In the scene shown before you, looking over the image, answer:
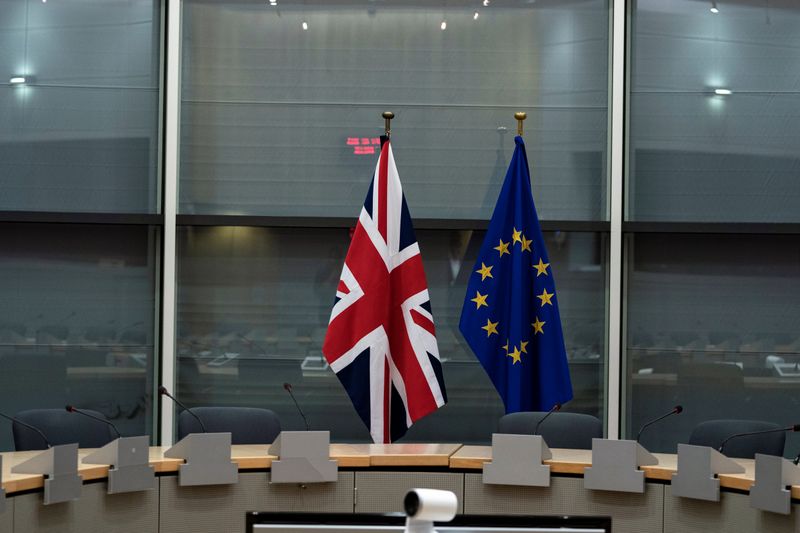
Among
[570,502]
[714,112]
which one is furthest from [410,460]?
[714,112]

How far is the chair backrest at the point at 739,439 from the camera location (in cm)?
561

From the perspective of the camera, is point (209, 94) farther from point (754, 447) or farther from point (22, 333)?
point (754, 447)

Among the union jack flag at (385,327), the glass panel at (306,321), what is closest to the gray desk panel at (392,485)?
the union jack flag at (385,327)

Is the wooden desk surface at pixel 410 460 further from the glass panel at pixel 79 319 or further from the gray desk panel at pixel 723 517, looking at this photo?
the glass panel at pixel 79 319

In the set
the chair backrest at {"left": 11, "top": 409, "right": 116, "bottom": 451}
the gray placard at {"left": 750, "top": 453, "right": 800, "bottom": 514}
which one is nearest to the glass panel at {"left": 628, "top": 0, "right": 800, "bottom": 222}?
the gray placard at {"left": 750, "top": 453, "right": 800, "bottom": 514}

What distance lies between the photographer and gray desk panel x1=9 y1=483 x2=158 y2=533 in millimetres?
4172

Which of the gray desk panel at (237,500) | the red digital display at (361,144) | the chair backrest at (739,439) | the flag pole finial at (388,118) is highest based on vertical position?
the flag pole finial at (388,118)

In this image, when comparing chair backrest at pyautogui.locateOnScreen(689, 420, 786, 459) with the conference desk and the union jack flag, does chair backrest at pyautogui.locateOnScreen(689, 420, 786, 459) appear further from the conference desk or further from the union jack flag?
the union jack flag

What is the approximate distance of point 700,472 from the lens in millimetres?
4465

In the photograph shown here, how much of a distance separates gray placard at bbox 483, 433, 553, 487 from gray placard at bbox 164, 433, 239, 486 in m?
1.15

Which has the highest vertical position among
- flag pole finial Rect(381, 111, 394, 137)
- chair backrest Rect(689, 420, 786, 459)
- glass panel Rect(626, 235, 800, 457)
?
flag pole finial Rect(381, 111, 394, 137)

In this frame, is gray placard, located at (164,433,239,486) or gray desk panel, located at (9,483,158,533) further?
gray placard, located at (164,433,239,486)

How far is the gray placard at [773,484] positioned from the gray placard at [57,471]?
275cm

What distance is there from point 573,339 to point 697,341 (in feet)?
2.74
